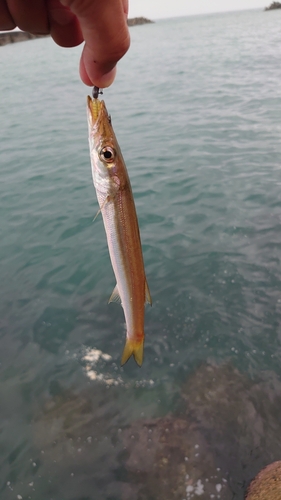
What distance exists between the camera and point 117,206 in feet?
10.4

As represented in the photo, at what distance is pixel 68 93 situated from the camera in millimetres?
32375

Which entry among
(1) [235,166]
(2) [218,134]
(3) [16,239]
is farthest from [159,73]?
(3) [16,239]

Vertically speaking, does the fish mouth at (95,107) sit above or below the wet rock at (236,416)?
above

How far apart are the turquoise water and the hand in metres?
5.33

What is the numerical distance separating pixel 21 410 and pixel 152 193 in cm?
828

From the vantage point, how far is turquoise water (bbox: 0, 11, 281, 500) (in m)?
6.29

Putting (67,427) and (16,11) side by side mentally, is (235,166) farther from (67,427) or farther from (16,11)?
(16,11)

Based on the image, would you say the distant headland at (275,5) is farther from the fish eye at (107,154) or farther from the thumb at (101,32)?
the thumb at (101,32)

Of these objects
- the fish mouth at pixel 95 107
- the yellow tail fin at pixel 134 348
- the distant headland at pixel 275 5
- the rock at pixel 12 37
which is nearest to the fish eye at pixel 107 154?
the fish mouth at pixel 95 107

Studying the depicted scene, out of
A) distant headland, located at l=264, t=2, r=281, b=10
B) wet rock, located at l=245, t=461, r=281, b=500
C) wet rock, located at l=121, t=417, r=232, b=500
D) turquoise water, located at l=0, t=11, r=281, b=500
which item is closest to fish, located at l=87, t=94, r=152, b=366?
wet rock, located at l=245, t=461, r=281, b=500

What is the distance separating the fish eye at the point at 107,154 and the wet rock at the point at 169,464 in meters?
4.45

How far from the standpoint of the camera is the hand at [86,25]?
1965mm

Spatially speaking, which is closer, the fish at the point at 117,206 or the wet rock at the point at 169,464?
the fish at the point at 117,206

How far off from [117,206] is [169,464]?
4.14m
